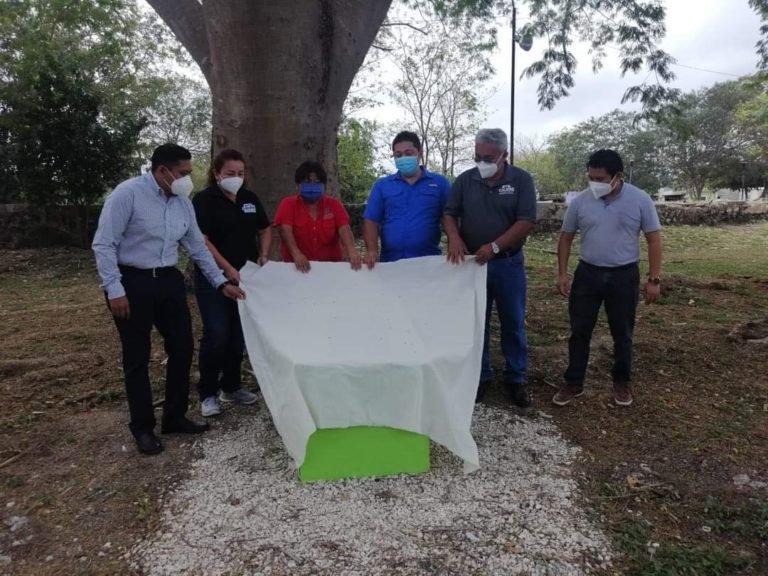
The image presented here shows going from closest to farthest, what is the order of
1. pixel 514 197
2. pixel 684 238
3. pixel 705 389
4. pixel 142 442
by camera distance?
pixel 142 442, pixel 514 197, pixel 705 389, pixel 684 238

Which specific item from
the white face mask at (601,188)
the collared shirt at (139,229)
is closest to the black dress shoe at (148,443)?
the collared shirt at (139,229)

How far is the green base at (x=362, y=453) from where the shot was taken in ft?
8.80

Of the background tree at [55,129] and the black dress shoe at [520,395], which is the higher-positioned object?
the background tree at [55,129]

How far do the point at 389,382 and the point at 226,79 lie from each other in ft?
9.20

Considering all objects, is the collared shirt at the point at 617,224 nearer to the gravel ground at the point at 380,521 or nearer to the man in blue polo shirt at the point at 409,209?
the man in blue polo shirt at the point at 409,209

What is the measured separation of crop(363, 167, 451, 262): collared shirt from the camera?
359cm

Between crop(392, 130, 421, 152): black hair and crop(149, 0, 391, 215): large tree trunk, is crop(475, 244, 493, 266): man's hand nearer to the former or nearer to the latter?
crop(392, 130, 421, 152): black hair

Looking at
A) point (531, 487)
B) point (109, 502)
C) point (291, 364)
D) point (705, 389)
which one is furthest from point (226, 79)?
point (705, 389)

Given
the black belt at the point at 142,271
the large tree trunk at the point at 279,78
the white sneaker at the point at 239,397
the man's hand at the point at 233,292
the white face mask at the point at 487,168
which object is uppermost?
the large tree trunk at the point at 279,78

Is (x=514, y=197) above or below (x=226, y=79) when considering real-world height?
below

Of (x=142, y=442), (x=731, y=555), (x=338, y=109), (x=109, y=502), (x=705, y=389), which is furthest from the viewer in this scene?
(x=338, y=109)

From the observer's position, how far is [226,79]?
4.20 metres

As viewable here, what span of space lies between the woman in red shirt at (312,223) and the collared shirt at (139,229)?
23.7 inches

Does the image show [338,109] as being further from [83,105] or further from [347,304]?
[83,105]
